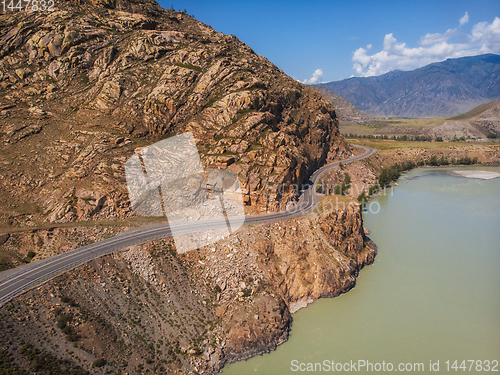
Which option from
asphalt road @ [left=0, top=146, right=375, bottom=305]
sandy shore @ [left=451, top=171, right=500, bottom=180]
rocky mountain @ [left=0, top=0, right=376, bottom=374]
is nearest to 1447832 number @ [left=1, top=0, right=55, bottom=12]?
rocky mountain @ [left=0, top=0, right=376, bottom=374]

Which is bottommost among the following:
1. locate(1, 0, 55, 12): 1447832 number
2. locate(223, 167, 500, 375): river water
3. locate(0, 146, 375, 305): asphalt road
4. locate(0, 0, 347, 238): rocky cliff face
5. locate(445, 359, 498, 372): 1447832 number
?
locate(445, 359, 498, 372): 1447832 number

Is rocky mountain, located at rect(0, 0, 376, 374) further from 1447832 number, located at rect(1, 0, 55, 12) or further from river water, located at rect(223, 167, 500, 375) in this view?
river water, located at rect(223, 167, 500, 375)

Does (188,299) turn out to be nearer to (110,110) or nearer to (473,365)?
(473,365)

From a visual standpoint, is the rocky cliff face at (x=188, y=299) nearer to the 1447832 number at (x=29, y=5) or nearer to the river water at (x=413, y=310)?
the river water at (x=413, y=310)

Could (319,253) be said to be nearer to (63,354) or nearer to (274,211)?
(274,211)

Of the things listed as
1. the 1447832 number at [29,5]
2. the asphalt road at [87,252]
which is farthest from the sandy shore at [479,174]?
the 1447832 number at [29,5]

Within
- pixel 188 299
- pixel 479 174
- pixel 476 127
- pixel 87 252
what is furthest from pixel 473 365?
pixel 476 127
